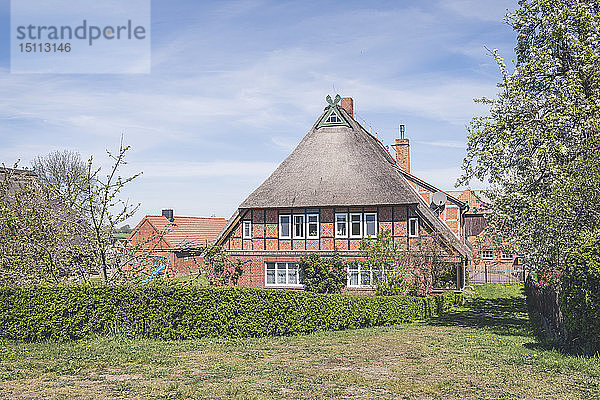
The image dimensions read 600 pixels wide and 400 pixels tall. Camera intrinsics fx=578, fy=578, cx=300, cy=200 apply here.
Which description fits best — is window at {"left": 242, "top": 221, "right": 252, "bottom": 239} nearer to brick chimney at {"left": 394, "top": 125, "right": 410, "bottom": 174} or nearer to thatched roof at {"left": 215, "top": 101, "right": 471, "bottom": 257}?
thatched roof at {"left": 215, "top": 101, "right": 471, "bottom": 257}

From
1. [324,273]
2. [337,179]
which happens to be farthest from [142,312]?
[337,179]

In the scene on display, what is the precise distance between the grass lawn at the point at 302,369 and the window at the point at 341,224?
52.5 feet

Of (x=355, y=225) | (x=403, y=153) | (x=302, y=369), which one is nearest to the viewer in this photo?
(x=302, y=369)

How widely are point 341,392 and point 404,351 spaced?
4267 mm

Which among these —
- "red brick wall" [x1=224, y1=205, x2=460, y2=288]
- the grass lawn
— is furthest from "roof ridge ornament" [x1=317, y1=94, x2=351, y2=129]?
the grass lawn

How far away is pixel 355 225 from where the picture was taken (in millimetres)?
30562

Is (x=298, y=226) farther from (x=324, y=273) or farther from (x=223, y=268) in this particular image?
(x=223, y=268)

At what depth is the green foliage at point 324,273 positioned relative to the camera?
29672mm

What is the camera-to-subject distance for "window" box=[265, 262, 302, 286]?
31.5 m

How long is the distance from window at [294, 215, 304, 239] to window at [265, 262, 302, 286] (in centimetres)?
158

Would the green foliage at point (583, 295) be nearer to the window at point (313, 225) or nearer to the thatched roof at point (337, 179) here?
the thatched roof at point (337, 179)

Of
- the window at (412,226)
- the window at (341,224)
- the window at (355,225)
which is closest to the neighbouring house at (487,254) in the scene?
the window at (412,226)

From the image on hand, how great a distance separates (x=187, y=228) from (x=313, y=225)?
21009mm

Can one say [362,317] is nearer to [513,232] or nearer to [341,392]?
[513,232]
